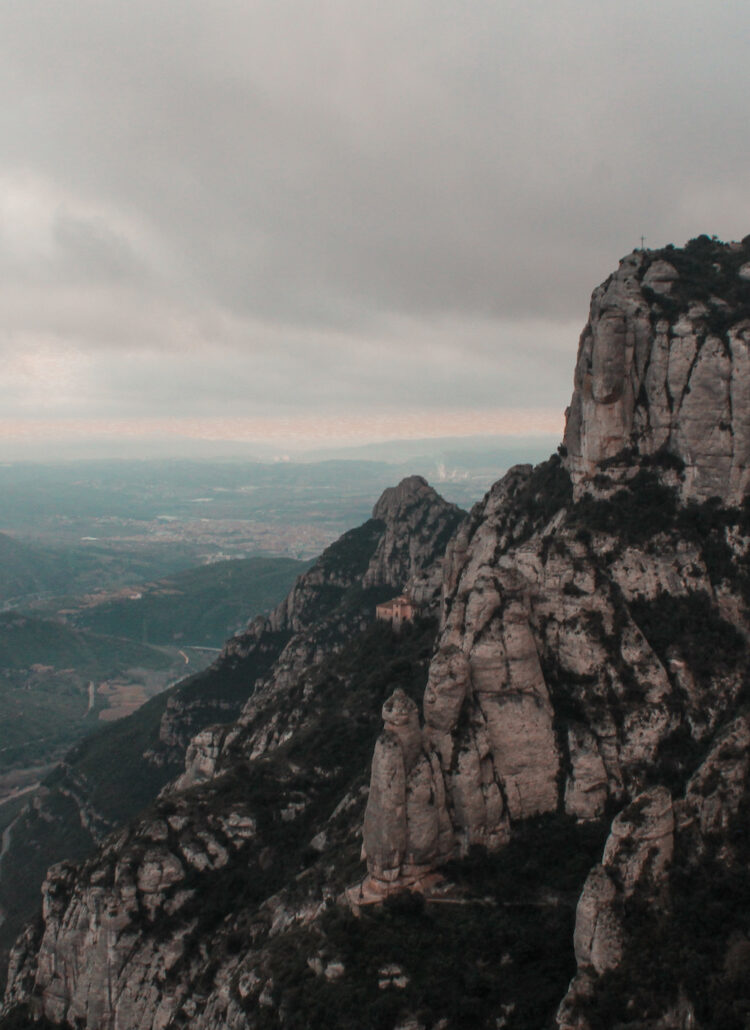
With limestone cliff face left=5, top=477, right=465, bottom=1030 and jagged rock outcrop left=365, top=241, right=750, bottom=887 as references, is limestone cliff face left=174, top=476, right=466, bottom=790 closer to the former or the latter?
limestone cliff face left=5, top=477, right=465, bottom=1030

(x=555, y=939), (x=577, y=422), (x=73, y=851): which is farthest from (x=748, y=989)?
(x=73, y=851)

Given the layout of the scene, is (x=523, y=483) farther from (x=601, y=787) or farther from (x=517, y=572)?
(x=601, y=787)

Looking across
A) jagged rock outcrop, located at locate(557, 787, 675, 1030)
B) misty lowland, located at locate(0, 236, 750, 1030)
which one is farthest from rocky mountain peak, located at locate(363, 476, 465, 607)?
jagged rock outcrop, located at locate(557, 787, 675, 1030)

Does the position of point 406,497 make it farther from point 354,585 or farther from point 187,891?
point 187,891

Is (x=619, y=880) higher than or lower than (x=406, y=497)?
lower

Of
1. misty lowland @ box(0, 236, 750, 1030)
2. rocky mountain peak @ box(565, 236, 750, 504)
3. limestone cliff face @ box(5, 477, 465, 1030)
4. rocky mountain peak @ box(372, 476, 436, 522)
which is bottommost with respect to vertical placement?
limestone cliff face @ box(5, 477, 465, 1030)

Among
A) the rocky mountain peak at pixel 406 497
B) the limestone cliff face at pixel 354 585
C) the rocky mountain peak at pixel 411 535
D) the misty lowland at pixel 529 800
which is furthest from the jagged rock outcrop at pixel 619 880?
the rocky mountain peak at pixel 406 497

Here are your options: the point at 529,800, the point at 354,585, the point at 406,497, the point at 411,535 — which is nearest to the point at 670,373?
the point at 529,800

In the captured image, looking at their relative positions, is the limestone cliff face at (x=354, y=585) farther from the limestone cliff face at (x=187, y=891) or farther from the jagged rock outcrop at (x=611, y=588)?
the jagged rock outcrop at (x=611, y=588)

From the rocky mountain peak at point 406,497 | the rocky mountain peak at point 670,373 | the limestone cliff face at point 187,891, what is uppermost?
the rocky mountain peak at point 670,373
